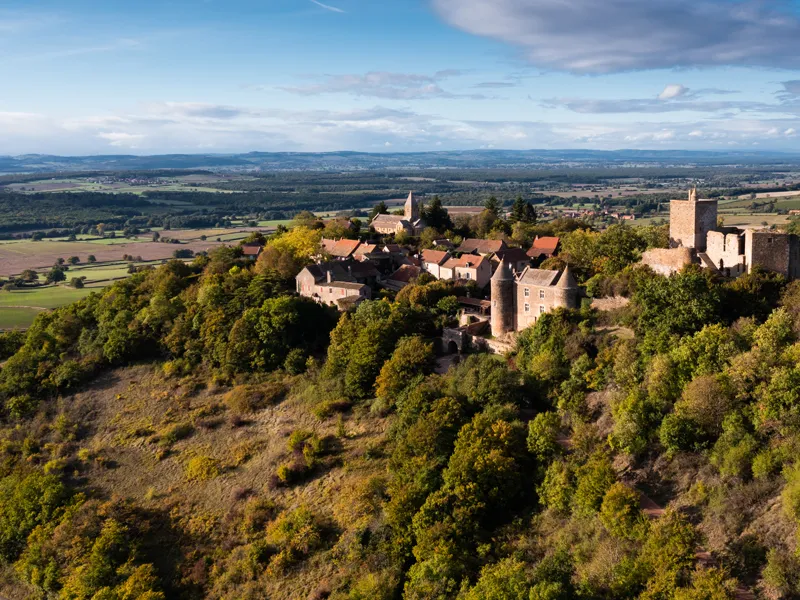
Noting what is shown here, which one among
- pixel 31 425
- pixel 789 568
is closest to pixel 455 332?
pixel 789 568

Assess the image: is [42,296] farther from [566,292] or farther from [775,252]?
[775,252]

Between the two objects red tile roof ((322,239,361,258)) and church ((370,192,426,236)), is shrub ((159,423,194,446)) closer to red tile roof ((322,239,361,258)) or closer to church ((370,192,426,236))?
red tile roof ((322,239,361,258))

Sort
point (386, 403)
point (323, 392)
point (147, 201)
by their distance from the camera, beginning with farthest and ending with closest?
point (147, 201) < point (323, 392) < point (386, 403)

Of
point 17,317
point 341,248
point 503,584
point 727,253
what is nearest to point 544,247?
point 341,248

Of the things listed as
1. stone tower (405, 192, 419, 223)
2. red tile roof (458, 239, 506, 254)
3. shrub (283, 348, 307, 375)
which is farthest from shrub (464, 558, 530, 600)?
stone tower (405, 192, 419, 223)

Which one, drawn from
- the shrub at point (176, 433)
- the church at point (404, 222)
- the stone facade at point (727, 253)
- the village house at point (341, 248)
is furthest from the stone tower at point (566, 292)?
the church at point (404, 222)

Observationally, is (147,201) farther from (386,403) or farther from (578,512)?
(578,512)
